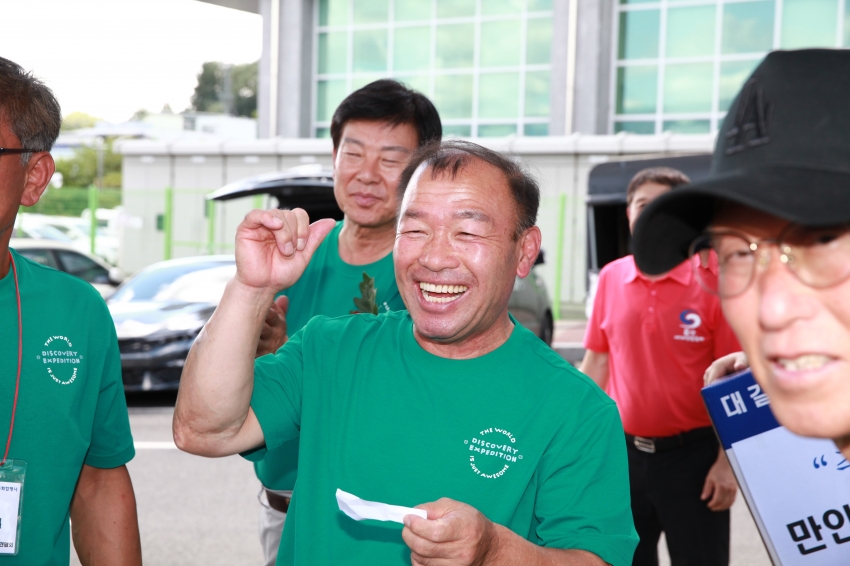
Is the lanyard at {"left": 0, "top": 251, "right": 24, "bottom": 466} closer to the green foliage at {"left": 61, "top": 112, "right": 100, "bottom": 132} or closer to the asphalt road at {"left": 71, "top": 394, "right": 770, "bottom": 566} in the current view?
the asphalt road at {"left": 71, "top": 394, "right": 770, "bottom": 566}

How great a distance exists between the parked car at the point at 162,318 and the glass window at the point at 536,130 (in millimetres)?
14590

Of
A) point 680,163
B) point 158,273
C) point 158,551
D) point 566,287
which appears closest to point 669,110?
point 566,287

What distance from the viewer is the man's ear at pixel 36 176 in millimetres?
2512

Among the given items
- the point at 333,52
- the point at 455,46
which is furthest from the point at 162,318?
the point at 333,52

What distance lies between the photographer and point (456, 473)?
6.82 ft

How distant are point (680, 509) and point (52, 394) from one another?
301cm

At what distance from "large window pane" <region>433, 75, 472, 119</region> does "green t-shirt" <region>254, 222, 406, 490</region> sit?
2122cm

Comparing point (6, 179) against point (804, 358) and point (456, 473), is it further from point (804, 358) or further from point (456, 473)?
point (804, 358)

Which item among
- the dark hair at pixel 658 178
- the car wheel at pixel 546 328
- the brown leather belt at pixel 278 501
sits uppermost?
the dark hair at pixel 658 178

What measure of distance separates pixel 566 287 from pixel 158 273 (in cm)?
1154

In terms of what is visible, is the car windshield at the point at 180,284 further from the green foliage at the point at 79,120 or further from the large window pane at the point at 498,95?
the green foliage at the point at 79,120

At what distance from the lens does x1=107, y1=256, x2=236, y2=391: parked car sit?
889cm

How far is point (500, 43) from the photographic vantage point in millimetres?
23766

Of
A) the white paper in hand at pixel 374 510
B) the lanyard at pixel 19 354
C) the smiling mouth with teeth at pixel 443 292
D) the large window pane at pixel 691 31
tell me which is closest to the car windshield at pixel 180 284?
the lanyard at pixel 19 354
